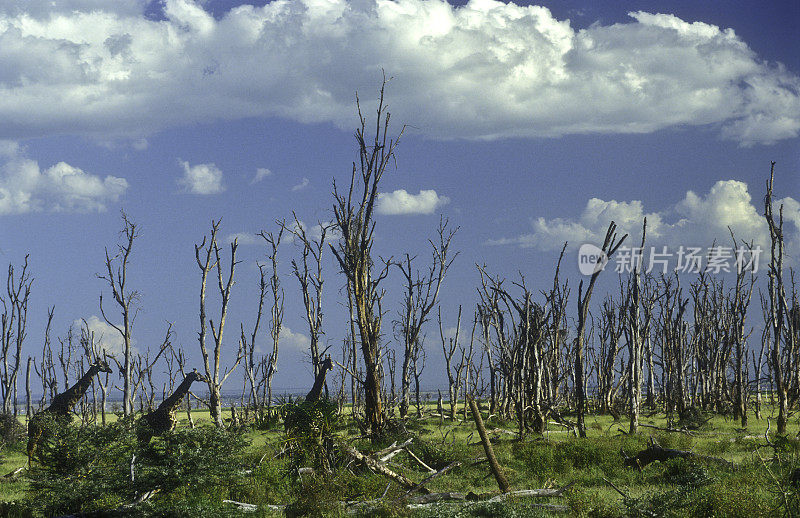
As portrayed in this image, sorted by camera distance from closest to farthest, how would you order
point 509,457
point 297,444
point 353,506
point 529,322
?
point 353,506, point 297,444, point 509,457, point 529,322

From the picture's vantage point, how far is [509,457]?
17.3 metres

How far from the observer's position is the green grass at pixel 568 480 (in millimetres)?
10367

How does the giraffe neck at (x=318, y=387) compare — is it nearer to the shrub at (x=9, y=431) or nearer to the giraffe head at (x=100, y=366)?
the giraffe head at (x=100, y=366)

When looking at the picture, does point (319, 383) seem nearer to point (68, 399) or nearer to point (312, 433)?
A: point (312, 433)

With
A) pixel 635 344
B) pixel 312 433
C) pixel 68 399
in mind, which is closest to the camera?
pixel 312 433

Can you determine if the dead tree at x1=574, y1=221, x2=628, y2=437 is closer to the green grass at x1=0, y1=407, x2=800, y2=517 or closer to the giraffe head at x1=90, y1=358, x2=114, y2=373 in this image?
the green grass at x1=0, y1=407, x2=800, y2=517

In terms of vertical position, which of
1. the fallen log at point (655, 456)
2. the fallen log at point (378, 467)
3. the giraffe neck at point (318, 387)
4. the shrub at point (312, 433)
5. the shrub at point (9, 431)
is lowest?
the shrub at point (9, 431)

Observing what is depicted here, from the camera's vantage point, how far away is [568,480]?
49.2ft

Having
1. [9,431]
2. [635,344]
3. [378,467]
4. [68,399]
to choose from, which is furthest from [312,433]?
[9,431]

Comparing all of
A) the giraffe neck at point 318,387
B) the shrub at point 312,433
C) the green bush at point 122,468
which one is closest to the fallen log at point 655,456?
the shrub at point 312,433

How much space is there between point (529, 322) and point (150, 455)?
15.7 metres

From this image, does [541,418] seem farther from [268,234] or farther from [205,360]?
[268,234]

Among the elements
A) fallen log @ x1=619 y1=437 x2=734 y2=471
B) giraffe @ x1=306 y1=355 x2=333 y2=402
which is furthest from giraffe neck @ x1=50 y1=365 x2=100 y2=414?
fallen log @ x1=619 y1=437 x2=734 y2=471

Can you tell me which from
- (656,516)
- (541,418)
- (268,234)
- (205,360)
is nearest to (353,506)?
(656,516)
